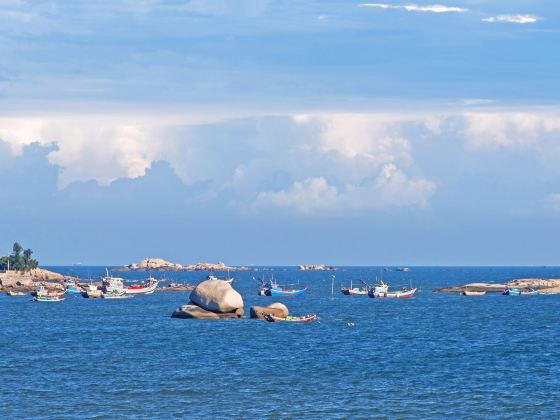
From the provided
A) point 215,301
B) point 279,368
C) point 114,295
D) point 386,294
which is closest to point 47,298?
point 114,295

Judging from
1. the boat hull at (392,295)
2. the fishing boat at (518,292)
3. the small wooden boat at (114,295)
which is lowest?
the small wooden boat at (114,295)

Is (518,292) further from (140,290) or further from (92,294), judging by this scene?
(92,294)

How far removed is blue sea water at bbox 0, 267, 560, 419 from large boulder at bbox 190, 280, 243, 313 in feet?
6.24

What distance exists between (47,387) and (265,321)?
48258 millimetres

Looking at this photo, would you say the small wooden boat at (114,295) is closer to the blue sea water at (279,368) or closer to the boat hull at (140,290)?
the boat hull at (140,290)

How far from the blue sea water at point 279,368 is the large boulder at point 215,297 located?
74.9 inches

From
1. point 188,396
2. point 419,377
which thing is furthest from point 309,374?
point 188,396

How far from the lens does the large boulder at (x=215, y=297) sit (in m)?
96.3

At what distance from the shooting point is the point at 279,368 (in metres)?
60.8

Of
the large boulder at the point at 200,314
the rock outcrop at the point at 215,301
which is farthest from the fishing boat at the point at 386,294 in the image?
the rock outcrop at the point at 215,301

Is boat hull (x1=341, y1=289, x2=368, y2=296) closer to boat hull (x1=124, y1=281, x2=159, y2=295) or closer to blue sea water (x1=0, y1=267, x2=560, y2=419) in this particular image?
boat hull (x1=124, y1=281, x2=159, y2=295)

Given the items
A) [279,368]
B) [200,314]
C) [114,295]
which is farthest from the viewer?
[114,295]

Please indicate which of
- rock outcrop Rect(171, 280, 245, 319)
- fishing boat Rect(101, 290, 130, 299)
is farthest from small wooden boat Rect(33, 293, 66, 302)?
rock outcrop Rect(171, 280, 245, 319)

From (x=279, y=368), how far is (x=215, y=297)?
37.0 meters
